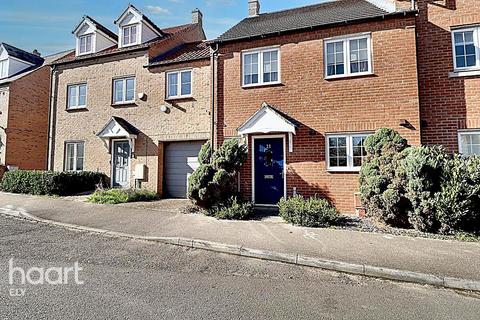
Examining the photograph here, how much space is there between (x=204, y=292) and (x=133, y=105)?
1145 centimetres

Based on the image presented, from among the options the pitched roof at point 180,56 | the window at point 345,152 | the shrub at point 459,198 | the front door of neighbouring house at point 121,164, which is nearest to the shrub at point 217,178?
the window at point 345,152

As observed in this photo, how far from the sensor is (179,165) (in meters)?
12.7

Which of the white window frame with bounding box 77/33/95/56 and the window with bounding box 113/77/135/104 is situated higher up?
the white window frame with bounding box 77/33/95/56

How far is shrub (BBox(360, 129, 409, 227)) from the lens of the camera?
720 cm

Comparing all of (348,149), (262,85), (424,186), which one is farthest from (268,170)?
(424,186)

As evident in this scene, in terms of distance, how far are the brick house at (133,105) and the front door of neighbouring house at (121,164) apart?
47 millimetres

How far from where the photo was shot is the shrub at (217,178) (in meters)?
8.59

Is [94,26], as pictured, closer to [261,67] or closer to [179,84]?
[179,84]

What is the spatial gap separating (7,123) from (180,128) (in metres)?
11.6

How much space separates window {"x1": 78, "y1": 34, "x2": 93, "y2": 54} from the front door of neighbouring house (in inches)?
228

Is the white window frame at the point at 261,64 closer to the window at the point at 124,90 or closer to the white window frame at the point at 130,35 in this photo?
the window at the point at 124,90

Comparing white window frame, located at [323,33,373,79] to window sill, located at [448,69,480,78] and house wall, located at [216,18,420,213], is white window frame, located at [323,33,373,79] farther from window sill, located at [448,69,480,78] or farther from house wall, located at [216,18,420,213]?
window sill, located at [448,69,480,78]

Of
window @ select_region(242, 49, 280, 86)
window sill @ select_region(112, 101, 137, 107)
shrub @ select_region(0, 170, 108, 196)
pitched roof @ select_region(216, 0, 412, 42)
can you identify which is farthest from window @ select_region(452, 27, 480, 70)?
shrub @ select_region(0, 170, 108, 196)

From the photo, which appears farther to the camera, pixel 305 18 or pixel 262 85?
pixel 305 18
